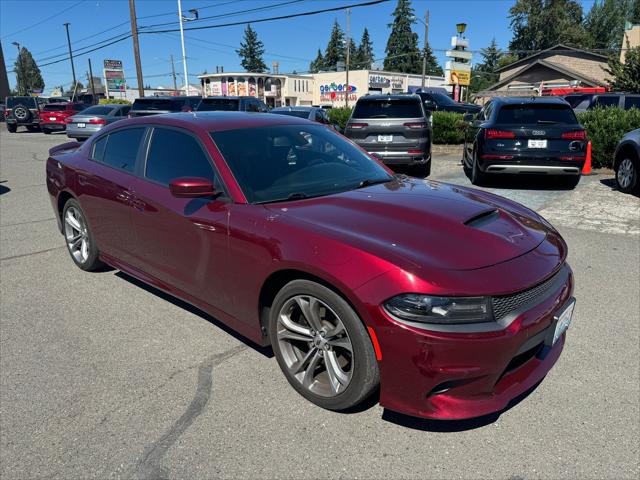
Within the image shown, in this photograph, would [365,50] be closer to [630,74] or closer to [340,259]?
[630,74]

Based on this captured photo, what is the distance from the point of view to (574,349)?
3379 mm

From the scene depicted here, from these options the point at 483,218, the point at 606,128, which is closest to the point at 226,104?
the point at 606,128

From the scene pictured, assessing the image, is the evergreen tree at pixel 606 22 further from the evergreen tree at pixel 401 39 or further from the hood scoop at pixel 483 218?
the hood scoop at pixel 483 218

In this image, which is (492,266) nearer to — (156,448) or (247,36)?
(156,448)

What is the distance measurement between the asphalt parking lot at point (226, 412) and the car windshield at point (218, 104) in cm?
1198

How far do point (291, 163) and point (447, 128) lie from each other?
43.8 ft

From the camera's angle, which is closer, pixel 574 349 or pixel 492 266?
pixel 492 266

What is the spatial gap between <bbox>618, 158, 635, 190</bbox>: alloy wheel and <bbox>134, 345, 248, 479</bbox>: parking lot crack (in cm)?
803

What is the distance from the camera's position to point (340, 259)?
2.37 m

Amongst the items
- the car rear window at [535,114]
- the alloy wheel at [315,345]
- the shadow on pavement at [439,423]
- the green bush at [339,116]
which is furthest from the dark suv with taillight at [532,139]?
the green bush at [339,116]

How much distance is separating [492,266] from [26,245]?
19.2 feet

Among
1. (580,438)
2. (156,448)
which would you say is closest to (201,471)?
(156,448)

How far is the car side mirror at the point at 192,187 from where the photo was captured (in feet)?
9.73

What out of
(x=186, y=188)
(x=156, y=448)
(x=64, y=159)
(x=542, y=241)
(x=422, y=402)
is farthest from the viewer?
(x=64, y=159)
